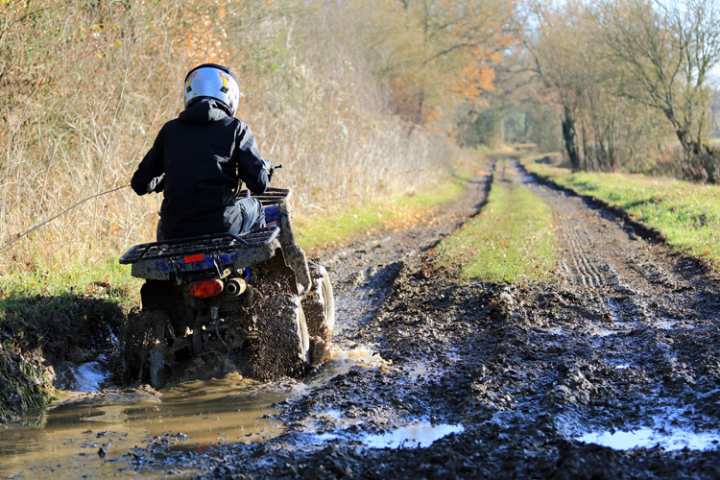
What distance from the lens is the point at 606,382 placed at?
6.11 m

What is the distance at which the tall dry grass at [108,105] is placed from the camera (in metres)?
9.86

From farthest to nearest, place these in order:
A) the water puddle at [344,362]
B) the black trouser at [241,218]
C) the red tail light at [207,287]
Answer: the water puddle at [344,362]
the black trouser at [241,218]
the red tail light at [207,287]

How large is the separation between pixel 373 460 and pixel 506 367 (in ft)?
7.68

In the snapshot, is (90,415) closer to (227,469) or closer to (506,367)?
(227,469)

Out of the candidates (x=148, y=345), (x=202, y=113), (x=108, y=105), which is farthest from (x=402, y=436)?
(x=108, y=105)

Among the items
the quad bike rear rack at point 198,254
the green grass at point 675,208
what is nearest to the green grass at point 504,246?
the green grass at point 675,208

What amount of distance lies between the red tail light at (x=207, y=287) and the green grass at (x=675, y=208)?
25.9ft

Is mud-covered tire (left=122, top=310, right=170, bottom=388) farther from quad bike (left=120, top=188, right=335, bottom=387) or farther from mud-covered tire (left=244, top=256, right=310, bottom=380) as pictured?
mud-covered tire (left=244, top=256, right=310, bottom=380)

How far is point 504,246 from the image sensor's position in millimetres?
14359

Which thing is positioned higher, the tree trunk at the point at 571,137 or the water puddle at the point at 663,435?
the tree trunk at the point at 571,137

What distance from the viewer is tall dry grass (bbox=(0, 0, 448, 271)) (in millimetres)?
9859

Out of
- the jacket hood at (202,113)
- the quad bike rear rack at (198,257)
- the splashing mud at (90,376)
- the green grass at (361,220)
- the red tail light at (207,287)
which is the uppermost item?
the jacket hood at (202,113)

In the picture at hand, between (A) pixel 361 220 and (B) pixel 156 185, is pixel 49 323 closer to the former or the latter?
(B) pixel 156 185

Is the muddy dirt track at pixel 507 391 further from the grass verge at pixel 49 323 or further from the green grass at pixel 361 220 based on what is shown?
the green grass at pixel 361 220
